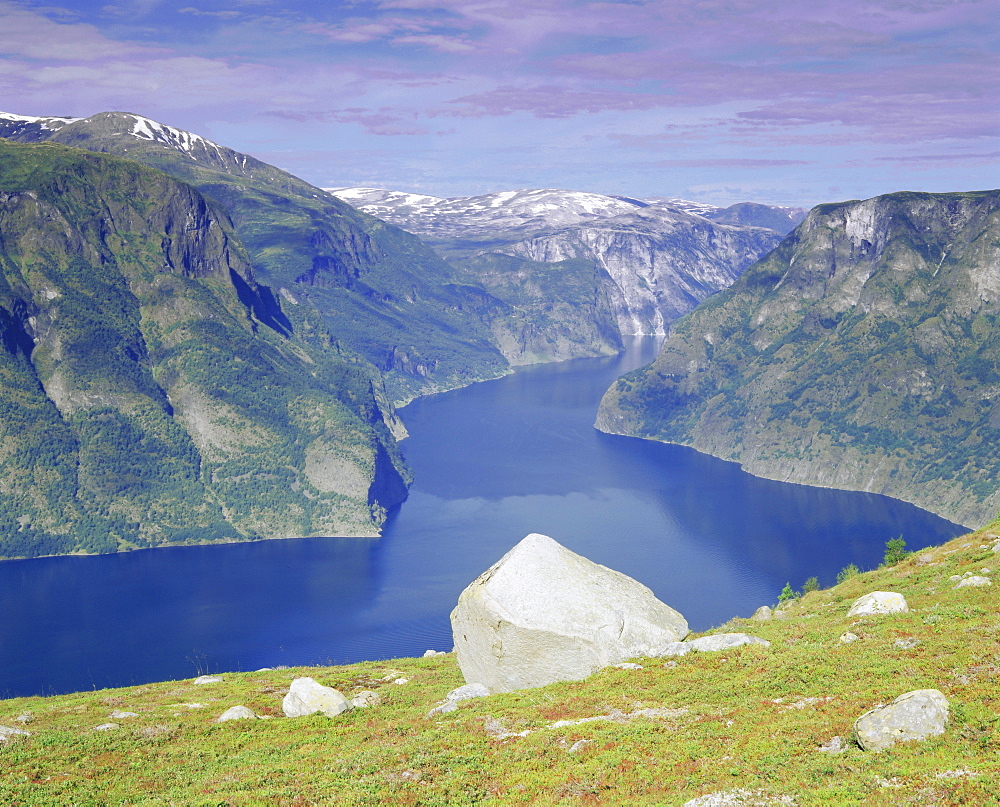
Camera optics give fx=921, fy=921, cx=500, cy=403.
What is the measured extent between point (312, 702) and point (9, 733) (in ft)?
56.8

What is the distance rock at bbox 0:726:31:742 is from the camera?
173 ft

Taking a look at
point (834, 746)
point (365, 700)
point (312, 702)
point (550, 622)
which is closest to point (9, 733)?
point (312, 702)

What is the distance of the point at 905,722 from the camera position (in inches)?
1428

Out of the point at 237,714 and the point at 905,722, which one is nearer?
the point at 905,722

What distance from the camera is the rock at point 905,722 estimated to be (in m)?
35.9

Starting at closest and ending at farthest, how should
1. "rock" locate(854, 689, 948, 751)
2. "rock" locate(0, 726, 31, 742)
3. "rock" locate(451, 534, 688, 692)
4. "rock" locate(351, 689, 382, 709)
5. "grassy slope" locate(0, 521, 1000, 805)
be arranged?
"grassy slope" locate(0, 521, 1000, 805) < "rock" locate(854, 689, 948, 751) < "rock" locate(0, 726, 31, 742) < "rock" locate(451, 534, 688, 692) < "rock" locate(351, 689, 382, 709)

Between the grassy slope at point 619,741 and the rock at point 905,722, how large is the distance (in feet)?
1.76

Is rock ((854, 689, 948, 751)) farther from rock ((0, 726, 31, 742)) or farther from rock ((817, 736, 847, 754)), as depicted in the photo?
rock ((0, 726, 31, 742))

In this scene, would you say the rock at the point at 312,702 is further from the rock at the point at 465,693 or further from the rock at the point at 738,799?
the rock at the point at 738,799

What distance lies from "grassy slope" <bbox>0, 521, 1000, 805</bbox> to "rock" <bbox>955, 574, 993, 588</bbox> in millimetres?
1072

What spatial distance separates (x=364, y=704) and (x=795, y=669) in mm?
28241

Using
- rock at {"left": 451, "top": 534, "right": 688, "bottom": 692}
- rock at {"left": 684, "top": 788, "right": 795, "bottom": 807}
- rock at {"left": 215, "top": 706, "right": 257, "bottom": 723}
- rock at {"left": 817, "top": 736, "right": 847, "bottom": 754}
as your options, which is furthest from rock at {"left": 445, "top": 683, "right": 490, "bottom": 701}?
rock at {"left": 684, "top": 788, "right": 795, "bottom": 807}

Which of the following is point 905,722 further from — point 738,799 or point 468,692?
point 468,692

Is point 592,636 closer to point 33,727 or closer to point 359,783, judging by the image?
point 359,783
